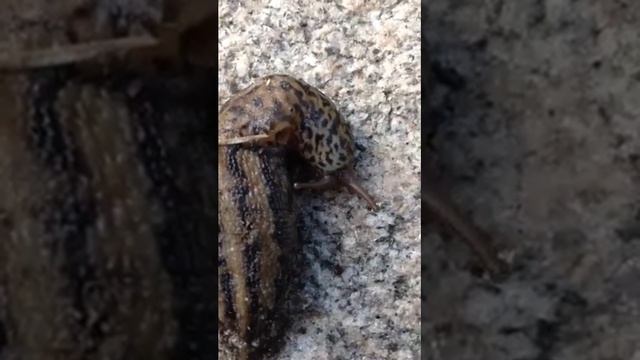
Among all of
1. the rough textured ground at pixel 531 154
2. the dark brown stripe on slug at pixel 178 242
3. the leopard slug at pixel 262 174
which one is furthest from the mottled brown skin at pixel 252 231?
the dark brown stripe on slug at pixel 178 242

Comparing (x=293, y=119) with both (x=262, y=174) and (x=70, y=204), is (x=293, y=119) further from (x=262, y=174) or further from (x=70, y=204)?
(x=70, y=204)

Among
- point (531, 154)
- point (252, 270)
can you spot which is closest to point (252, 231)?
point (252, 270)

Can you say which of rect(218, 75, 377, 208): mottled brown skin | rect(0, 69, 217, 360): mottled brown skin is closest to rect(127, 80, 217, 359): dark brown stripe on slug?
rect(0, 69, 217, 360): mottled brown skin

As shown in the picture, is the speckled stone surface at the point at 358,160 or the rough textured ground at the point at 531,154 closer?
the rough textured ground at the point at 531,154

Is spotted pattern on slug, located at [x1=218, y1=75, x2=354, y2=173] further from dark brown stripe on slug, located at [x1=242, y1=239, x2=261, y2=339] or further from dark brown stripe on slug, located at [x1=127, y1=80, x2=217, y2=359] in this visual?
dark brown stripe on slug, located at [x1=127, y1=80, x2=217, y2=359]

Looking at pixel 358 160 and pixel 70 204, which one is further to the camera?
pixel 358 160

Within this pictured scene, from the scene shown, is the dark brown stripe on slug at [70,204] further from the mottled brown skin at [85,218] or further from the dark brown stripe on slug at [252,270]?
the dark brown stripe on slug at [252,270]
